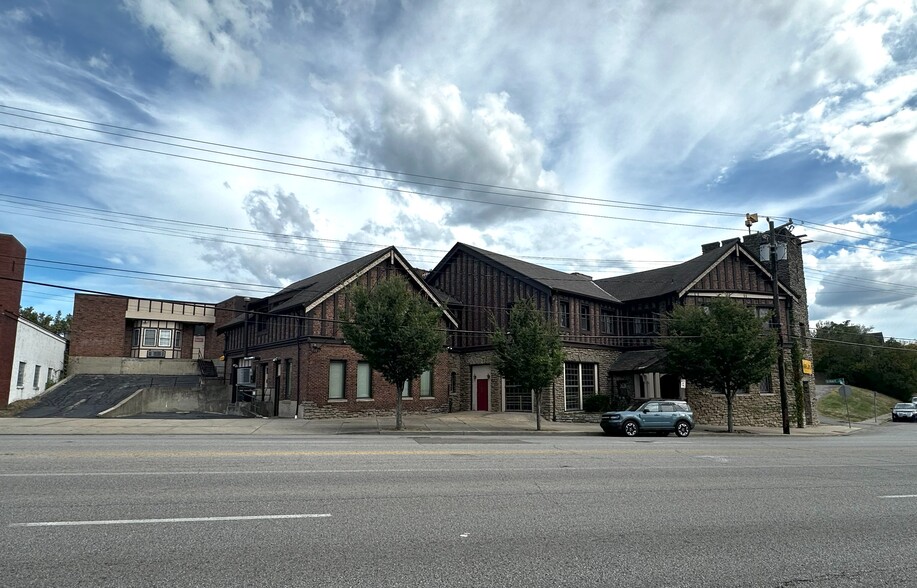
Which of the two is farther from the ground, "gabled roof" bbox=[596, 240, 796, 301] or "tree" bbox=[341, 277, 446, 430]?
"gabled roof" bbox=[596, 240, 796, 301]

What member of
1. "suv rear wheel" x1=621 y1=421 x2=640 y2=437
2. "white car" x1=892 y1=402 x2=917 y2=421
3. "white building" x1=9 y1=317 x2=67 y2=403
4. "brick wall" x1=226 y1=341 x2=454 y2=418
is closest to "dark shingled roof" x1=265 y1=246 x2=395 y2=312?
"brick wall" x1=226 y1=341 x2=454 y2=418

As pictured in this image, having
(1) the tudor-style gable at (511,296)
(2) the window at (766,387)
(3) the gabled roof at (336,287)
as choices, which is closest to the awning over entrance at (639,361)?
(1) the tudor-style gable at (511,296)

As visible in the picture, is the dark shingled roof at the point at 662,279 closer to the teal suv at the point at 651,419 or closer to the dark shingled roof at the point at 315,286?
the teal suv at the point at 651,419

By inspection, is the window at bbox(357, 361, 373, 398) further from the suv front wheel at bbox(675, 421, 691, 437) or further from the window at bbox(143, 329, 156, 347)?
the window at bbox(143, 329, 156, 347)

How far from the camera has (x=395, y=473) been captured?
35.1 feet

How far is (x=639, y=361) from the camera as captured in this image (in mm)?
32781

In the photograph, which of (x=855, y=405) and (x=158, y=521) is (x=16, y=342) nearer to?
(x=158, y=521)

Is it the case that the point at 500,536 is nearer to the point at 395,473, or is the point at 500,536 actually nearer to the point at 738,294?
the point at 395,473

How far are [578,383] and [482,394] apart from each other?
218 inches

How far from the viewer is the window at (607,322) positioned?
3491 cm

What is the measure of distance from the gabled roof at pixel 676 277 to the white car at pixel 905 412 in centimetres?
2164

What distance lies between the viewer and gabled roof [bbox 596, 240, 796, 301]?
1332 inches

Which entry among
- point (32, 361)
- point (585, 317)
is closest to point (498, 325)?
point (585, 317)

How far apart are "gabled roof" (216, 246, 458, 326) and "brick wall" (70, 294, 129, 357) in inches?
510
